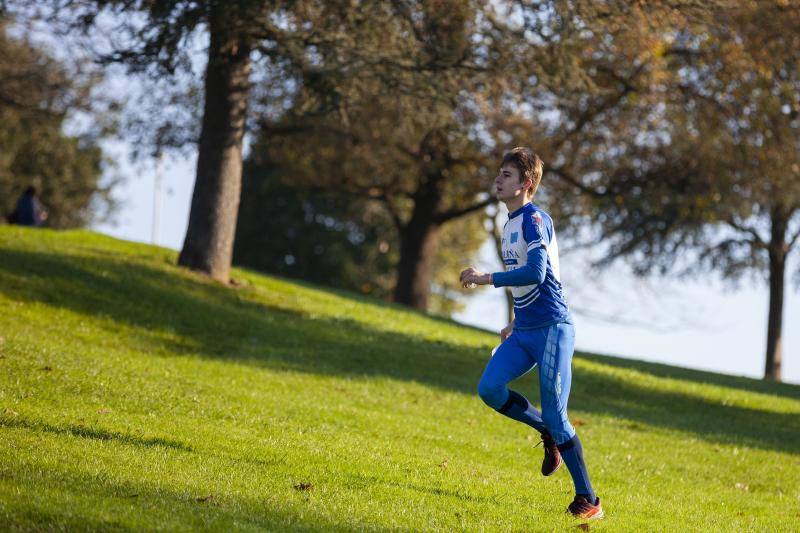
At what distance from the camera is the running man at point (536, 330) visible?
24.9 feet

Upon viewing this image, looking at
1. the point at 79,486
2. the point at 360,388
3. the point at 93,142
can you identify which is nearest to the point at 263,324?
the point at 360,388

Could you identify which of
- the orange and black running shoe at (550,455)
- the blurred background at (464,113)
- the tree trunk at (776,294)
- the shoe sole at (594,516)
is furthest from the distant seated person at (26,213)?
the shoe sole at (594,516)

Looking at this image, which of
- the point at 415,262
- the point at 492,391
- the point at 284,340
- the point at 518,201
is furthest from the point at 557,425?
the point at 415,262

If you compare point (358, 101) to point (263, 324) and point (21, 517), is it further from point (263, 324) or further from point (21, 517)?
point (21, 517)

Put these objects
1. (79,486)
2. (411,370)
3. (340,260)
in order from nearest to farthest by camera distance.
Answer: (79,486)
(411,370)
(340,260)

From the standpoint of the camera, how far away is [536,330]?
7.68 m

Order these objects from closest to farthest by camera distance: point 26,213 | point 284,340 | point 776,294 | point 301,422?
1. point 301,422
2. point 284,340
3. point 26,213
4. point 776,294

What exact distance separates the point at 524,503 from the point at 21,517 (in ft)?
13.5

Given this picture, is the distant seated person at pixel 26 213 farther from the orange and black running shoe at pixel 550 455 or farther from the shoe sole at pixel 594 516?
the shoe sole at pixel 594 516

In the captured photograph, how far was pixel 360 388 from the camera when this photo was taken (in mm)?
15461

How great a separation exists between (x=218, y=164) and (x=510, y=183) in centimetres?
1504

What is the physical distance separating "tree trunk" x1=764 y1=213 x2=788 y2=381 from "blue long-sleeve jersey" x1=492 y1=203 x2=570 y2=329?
89.2 ft

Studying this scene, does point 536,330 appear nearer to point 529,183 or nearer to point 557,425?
point 557,425

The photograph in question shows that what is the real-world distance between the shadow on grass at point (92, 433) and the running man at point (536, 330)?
315 centimetres
